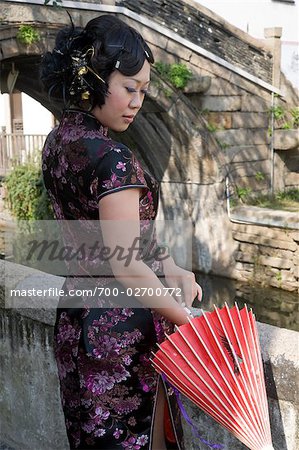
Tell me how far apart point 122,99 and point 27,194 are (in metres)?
9.76

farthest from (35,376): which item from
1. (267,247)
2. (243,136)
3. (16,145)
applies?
(16,145)

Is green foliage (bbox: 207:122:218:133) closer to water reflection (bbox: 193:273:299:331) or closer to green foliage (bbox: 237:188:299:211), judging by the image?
green foliage (bbox: 237:188:299:211)

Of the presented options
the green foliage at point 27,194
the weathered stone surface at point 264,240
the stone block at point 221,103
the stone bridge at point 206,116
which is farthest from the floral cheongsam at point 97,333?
the green foliage at point 27,194

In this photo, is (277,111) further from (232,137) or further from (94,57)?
(94,57)

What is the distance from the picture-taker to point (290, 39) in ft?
41.4

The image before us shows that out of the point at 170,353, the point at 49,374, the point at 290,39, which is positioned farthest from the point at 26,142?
the point at 170,353

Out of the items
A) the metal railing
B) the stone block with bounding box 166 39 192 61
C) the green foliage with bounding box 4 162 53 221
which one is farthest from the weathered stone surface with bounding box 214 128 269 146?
the metal railing

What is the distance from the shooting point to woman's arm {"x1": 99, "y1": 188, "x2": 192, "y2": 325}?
1445mm

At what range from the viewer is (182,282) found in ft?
5.60

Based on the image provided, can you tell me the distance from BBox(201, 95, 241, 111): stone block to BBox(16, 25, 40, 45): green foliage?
9.23ft

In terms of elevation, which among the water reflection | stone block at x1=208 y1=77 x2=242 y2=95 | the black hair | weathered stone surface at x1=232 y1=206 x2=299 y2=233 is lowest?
the water reflection

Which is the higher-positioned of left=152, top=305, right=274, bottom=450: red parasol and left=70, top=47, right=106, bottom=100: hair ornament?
left=70, top=47, right=106, bottom=100: hair ornament

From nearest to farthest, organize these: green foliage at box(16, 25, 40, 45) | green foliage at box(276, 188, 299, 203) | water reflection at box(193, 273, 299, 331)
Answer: green foliage at box(16, 25, 40, 45) < water reflection at box(193, 273, 299, 331) < green foliage at box(276, 188, 299, 203)

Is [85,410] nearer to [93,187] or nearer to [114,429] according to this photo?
[114,429]
